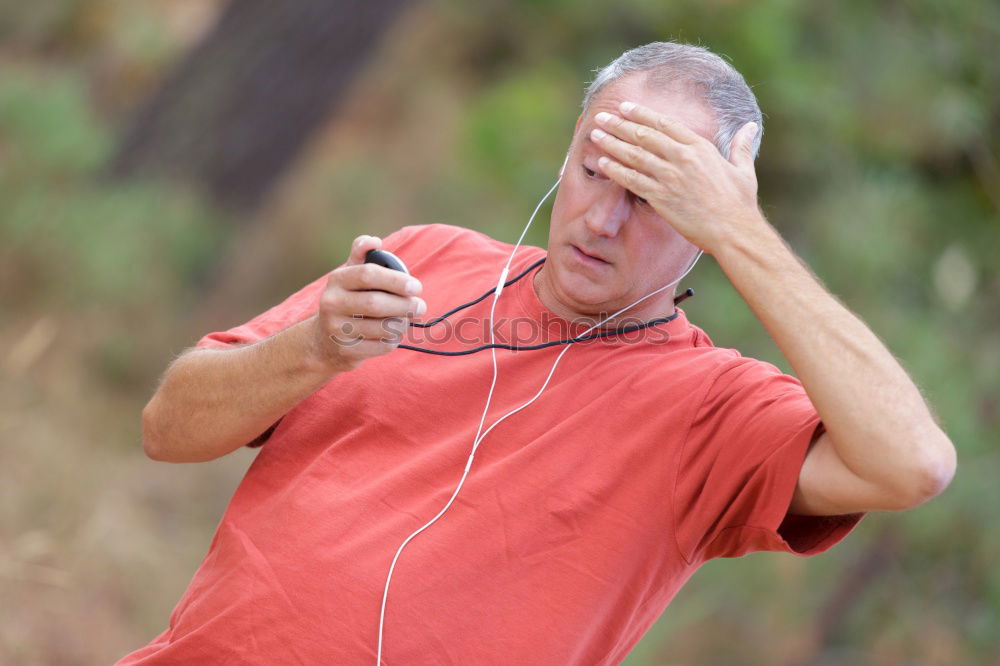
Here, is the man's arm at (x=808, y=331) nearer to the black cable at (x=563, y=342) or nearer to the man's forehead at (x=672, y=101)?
the man's forehead at (x=672, y=101)

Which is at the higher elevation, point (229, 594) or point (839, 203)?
point (229, 594)

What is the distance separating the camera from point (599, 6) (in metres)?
6.46

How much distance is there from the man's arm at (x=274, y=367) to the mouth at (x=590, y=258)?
36 centimetres

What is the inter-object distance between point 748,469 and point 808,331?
0.23 m

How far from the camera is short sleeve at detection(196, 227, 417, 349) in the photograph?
1.97 m

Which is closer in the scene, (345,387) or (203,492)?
(345,387)

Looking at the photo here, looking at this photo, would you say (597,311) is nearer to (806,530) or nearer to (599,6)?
(806,530)

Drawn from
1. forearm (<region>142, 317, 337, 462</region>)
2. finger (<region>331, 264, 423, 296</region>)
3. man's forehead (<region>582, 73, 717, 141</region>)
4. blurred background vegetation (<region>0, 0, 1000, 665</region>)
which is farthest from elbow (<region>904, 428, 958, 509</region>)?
blurred background vegetation (<region>0, 0, 1000, 665</region>)

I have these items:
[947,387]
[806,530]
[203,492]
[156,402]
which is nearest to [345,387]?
[156,402]

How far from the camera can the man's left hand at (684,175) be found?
1630 millimetres

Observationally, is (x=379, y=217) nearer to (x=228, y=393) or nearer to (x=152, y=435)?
(x=152, y=435)

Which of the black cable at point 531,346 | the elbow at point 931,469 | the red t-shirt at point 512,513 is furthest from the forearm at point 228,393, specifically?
the elbow at point 931,469

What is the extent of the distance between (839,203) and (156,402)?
4.05 metres

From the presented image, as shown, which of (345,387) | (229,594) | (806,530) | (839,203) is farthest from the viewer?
(839,203)
